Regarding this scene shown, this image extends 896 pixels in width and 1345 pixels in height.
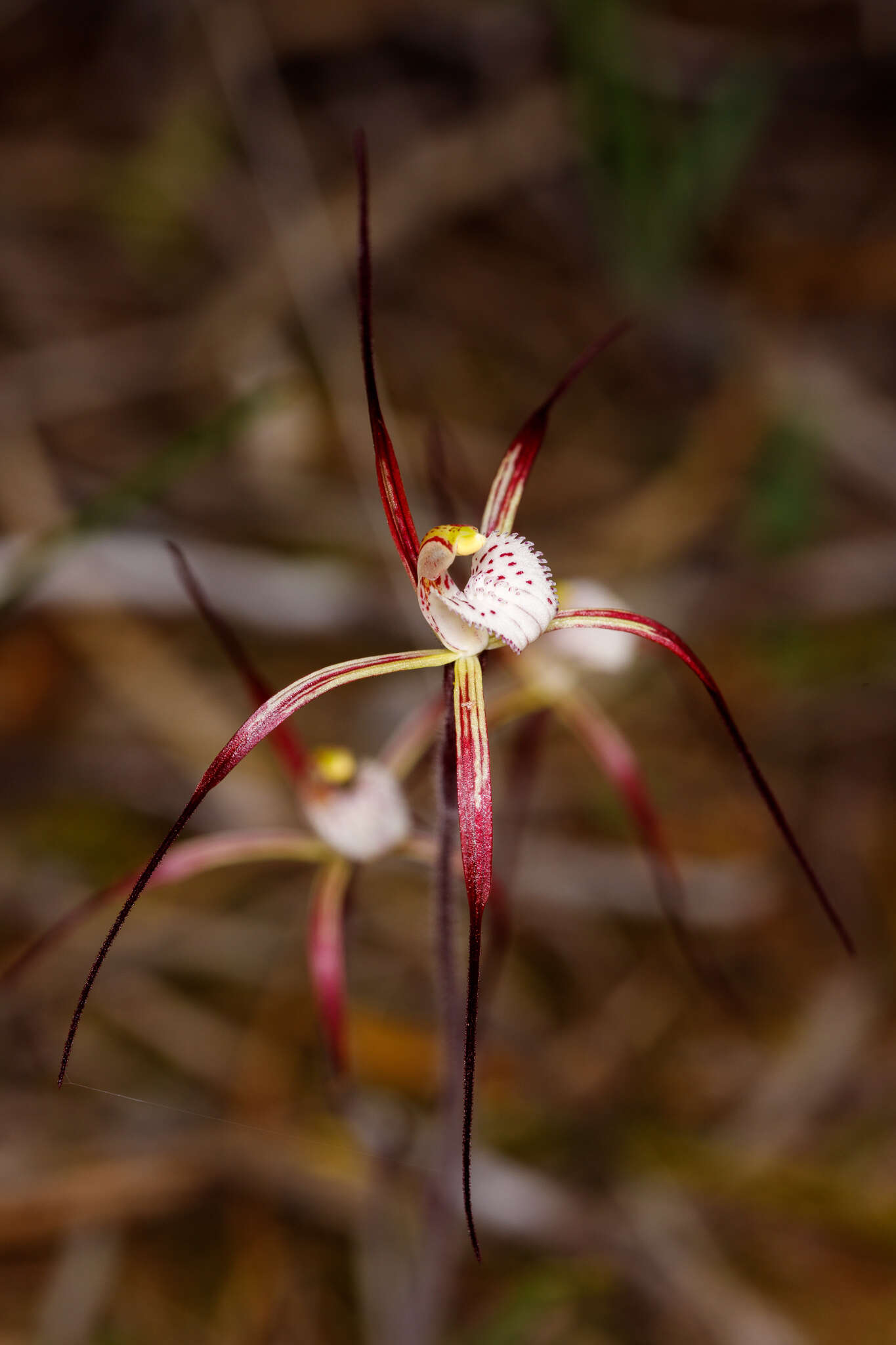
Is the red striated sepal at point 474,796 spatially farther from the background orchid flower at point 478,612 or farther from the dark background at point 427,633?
the dark background at point 427,633

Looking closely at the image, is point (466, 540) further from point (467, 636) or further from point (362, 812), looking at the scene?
point (362, 812)

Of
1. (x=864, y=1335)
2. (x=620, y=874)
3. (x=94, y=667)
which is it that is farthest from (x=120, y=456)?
(x=864, y=1335)

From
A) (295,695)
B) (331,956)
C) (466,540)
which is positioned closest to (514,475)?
(466,540)

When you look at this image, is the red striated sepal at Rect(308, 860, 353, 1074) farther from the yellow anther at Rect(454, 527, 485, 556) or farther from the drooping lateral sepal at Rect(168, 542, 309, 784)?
the yellow anther at Rect(454, 527, 485, 556)

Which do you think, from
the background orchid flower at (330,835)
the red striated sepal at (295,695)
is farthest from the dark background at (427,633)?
the red striated sepal at (295,695)

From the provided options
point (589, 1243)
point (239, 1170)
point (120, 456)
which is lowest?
point (589, 1243)

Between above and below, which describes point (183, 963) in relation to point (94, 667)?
below

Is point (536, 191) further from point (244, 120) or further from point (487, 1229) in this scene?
point (487, 1229)
